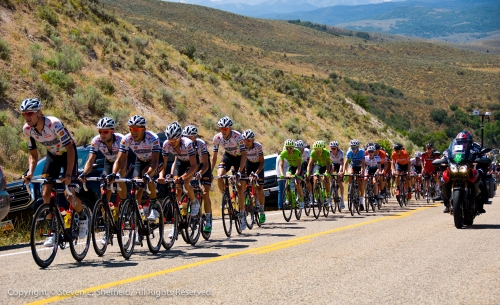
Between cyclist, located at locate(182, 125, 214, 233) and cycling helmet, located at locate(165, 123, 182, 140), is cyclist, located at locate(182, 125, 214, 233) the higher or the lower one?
the lower one

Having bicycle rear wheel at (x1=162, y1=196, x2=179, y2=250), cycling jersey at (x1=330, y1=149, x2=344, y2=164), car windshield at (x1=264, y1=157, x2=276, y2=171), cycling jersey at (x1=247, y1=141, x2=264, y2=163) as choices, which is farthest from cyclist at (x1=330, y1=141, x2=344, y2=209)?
bicycle rear wheel at (x1=162, y1=196, x2=179, y2=250)

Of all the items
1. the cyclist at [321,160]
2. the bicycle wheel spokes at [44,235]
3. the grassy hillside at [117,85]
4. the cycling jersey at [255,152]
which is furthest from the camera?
the grassy hillside at [117,85]

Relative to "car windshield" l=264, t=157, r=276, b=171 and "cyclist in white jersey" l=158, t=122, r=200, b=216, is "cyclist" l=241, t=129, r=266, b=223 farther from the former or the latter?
"car windshield" l=264, t=157, r=276, b=171

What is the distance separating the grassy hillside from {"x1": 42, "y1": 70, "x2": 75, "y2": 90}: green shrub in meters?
0.04

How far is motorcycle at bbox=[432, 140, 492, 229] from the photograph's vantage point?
13.1 meters

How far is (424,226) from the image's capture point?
47.8ft

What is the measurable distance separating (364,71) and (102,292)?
10479cm

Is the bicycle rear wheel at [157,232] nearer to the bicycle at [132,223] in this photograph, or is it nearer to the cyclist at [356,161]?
the bicycle at [132,223]

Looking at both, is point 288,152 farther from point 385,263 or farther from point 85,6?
point 85,6

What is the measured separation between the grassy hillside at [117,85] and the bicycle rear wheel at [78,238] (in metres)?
12.5

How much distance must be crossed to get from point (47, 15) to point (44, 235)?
28.2 m

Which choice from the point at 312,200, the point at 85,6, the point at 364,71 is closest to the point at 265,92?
the point at 85,6

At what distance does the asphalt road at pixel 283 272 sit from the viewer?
705cm

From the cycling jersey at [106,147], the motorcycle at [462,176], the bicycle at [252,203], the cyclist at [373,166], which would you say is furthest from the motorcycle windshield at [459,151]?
the cyclist at [373,166]
